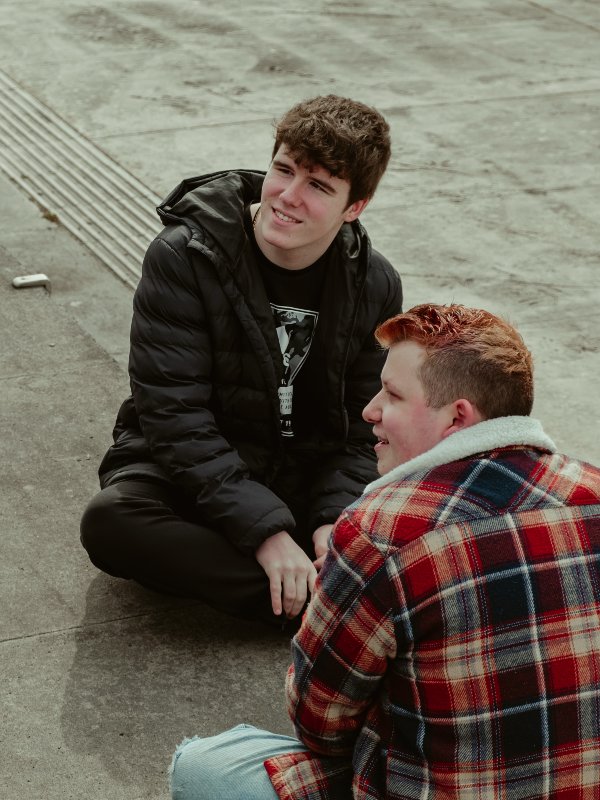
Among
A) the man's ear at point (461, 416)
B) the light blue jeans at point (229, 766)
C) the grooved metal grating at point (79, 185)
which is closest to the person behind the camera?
A: the man's ear at point (461, 416)

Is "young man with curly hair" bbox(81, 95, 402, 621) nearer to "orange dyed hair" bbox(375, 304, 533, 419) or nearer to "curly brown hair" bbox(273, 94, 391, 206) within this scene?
"curly brown hair" bbox(273, 94, 391, 206)

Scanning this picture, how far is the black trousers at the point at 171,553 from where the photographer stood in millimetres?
3455

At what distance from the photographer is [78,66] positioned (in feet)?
28.0

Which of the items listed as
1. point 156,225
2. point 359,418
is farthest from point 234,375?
point 156,225

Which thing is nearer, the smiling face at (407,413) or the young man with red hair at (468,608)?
the young man with red hair at (468,608)

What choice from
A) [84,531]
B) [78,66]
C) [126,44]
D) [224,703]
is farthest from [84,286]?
[126,44]

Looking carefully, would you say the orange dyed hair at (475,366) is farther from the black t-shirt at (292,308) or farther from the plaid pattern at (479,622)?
the black t-shirt at (292,308)

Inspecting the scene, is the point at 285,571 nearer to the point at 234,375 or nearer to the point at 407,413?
the point at 234,375

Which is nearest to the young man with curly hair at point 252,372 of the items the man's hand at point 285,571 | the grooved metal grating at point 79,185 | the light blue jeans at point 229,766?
the man's hand at point 285,571

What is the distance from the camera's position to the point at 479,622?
207 centimetres

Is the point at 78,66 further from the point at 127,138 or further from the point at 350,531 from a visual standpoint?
the point at 350,531

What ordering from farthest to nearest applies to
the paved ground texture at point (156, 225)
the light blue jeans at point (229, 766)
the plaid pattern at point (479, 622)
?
the paved ground texture at point (156, 225) → the light blue jeans at point (229, 766) → the plaid pattern at point (479, 622)

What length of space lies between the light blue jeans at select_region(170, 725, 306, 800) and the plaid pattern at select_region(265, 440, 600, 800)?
33 centimetres

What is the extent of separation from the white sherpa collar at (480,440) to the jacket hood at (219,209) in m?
1.49
